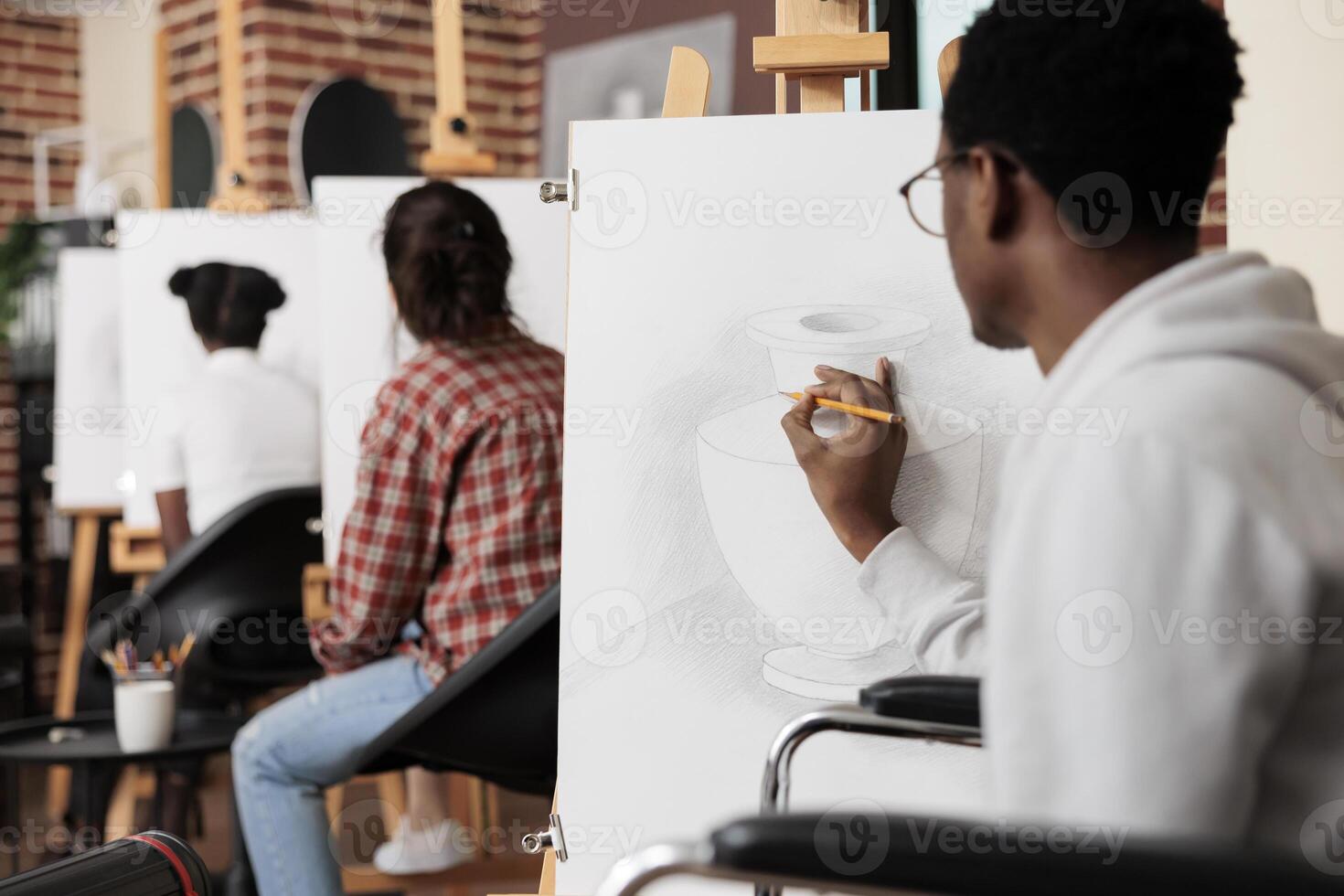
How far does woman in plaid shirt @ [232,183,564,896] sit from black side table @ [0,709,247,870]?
17 cm

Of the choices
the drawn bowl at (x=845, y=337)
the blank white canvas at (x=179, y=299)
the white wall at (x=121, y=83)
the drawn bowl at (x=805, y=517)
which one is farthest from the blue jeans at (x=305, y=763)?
the white wall at (x=121, y=83)

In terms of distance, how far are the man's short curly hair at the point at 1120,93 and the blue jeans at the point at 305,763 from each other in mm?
1465

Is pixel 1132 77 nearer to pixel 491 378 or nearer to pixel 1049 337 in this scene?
pixel 1049 337

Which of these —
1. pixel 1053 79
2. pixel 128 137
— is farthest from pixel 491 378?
pixel 128 137

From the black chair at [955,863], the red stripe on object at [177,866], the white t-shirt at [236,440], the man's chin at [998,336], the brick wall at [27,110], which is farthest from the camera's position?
the brick wall at [27,110]

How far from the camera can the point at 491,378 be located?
217 cm

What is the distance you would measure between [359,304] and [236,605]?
27.9 inches

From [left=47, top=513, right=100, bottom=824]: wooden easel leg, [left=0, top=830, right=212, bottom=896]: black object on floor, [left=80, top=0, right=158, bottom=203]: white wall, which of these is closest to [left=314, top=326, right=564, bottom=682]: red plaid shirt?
[left=0, top=830, right=212, bottom=896]: black object on floor

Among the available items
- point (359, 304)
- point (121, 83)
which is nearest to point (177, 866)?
point (359, 304)

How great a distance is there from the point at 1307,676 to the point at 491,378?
1.54m

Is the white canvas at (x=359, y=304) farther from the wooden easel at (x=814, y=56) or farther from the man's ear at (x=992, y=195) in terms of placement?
the man's ear at (x=992, y=195)

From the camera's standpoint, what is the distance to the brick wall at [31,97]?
193 inches

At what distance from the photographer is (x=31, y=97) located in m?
4.99

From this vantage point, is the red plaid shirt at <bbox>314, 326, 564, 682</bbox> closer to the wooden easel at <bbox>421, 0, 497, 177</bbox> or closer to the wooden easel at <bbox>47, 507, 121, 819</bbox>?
Result: the wooden easel at <bbox>421, 0, 497, 177</bbox>
